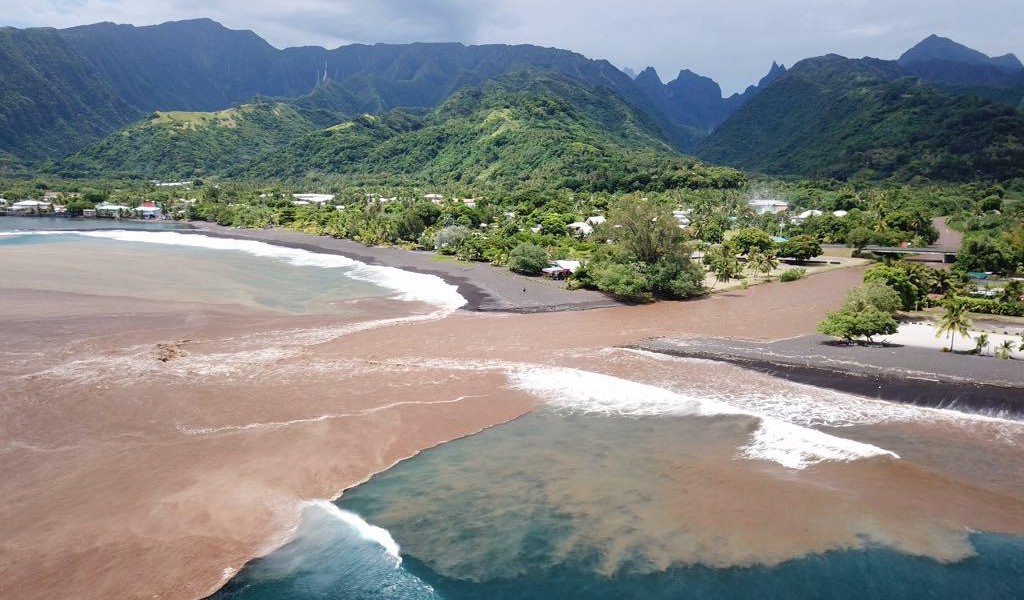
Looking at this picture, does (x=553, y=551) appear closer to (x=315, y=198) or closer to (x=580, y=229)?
(x=580, y=229)

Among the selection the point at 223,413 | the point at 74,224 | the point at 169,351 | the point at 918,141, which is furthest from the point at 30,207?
the point at 918,141

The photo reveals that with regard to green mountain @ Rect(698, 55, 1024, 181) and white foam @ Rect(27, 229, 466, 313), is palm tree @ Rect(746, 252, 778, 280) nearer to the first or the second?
white foam @ Rect(27, 229, 466, 313)

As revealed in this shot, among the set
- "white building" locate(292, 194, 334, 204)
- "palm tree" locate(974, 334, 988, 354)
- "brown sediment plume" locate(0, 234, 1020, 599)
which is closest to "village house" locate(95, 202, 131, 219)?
"white building" locate(292, 194, 334, 204)

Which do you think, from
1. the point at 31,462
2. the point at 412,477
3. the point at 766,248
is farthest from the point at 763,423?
the point at 766,248

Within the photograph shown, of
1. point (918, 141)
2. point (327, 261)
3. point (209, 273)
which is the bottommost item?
point (209, 273)

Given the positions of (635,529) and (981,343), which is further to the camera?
(981,343)
